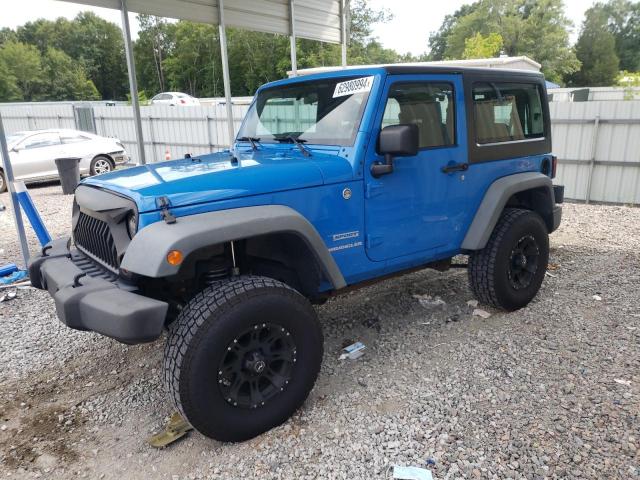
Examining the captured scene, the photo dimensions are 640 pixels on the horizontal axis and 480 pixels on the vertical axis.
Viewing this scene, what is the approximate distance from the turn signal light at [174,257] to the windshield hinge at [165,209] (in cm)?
19

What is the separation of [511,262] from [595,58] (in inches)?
2854

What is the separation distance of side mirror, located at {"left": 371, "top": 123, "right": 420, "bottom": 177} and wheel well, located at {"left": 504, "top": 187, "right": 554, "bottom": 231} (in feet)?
6.15

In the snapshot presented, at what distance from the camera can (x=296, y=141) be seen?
11.3 feet

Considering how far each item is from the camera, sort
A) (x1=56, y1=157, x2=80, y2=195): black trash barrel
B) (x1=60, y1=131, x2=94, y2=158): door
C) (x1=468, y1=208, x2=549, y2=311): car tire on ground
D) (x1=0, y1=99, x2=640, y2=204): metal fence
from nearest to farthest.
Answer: (x1=468, y1=208, x2=549, y2=311): car tire on ground < (x1=0, y1=99, x2=640, y2=204): metal fence < (x1=56, y1=157, x2=80, y2=195): black trash barrel < (x1=60, y1=131, x2=94, y2=158): door

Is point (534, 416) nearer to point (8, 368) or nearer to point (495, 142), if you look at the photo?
point (495, 142)

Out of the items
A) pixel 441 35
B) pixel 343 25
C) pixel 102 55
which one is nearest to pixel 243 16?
pixel 343 25

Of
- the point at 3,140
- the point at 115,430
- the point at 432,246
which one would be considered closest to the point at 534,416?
the point at 432,246

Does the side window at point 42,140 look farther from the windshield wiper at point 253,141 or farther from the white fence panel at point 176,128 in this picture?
the windshield wiper at point 253,141

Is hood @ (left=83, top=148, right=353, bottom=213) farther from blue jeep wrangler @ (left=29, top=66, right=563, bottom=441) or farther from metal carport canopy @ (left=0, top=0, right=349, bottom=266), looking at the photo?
metal carport canopy @ (left=0, top=0, right=349, bottom=266)

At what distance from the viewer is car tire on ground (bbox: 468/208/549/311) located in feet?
13.4

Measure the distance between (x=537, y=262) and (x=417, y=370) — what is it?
178 centimetres

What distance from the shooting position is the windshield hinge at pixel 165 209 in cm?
245

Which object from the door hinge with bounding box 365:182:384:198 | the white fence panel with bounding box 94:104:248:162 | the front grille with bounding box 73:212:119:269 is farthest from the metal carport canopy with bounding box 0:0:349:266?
the door hinge with bounding box 365:182:384:198

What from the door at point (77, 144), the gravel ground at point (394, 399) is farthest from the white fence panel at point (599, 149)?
the door at point (77, 144)
